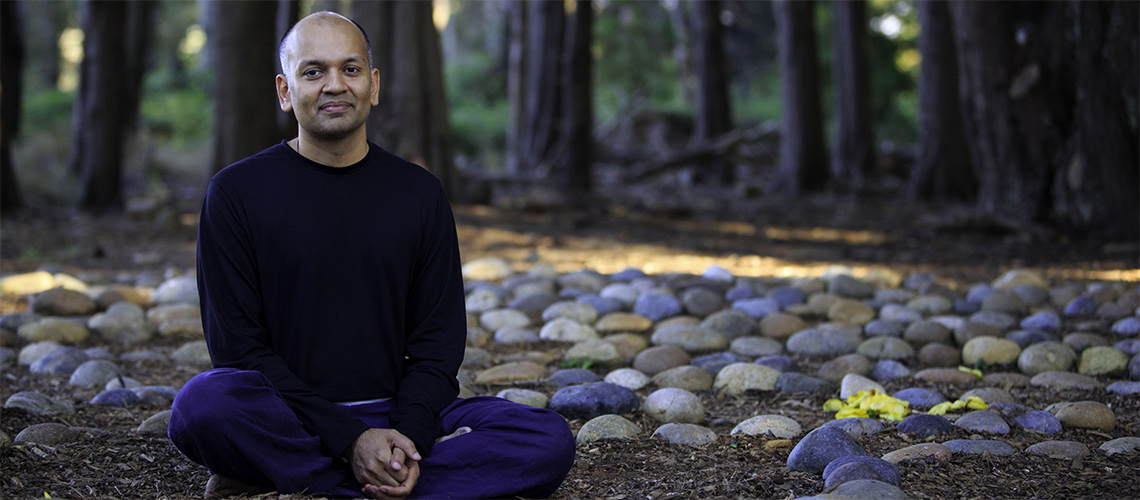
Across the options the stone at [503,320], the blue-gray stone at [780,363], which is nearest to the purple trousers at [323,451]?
the blue-gray stone at [780,363]

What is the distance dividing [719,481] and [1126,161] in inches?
194

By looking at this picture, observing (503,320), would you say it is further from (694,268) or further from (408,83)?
(408,83)

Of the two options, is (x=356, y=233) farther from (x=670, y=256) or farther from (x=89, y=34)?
(x=89, y=34)

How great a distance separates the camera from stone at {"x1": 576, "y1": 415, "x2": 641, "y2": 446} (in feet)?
9.55

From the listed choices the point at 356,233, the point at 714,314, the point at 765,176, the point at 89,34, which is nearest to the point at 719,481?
the point at 356,233

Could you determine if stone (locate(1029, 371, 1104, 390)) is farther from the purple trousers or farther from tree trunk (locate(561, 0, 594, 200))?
tree trunk (locate(561, 0, 594, 200))

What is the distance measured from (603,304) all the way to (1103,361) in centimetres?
223

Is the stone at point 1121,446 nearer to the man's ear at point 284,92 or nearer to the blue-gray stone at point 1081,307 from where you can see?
the blue-gray stone at point 1081,307

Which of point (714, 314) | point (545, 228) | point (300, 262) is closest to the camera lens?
point (300, 262)

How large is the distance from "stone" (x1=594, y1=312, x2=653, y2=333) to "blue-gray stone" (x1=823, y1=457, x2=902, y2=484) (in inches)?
83.0

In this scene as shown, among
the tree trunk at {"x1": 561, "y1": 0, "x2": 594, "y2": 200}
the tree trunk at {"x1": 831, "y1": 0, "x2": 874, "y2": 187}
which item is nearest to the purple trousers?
the tree trunk at {"x1": 561, "y1": 0, "x2": 594, "y2": 200}

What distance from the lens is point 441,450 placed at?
238cm

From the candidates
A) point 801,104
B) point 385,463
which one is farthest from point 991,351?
point 801,104

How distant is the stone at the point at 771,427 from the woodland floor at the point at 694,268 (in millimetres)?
61
